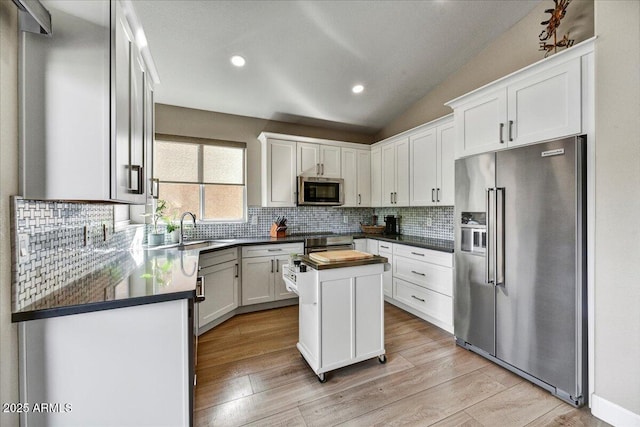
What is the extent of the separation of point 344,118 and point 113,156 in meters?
3.56

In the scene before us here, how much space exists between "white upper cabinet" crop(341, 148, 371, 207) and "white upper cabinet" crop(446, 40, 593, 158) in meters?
1.87

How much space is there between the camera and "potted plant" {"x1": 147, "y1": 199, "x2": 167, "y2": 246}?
292 cm

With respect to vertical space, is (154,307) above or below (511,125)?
below

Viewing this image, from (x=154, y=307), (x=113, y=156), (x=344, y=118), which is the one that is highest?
(x=344, y=118)

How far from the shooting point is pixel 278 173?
12.4 ft

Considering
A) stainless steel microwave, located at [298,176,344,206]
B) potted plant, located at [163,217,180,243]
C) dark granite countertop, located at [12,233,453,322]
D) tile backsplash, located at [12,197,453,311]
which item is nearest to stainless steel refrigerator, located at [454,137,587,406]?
stainless steel microwave, located at [298,176,344,206]

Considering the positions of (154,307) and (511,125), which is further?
(511,125)

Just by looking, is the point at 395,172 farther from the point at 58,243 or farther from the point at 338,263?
the point at 58,243

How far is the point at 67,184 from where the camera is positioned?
1.06 meters

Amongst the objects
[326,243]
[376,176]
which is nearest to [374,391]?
[326,243]

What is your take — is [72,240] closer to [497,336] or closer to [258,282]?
[258,282]

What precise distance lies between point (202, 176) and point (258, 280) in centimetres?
162

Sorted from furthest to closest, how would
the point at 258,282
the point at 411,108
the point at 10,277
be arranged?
the point at 411,108 → the point at 258,282 → the point at 10,277

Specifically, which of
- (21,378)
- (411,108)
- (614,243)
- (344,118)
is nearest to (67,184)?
(21,378)
